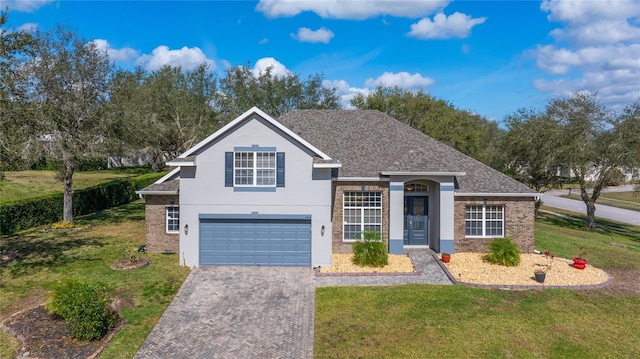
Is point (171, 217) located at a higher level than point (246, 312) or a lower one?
higher

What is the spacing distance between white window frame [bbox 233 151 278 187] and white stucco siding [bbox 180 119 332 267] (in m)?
0.37

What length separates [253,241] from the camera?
699 inches

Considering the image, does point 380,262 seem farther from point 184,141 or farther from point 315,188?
point 184,141

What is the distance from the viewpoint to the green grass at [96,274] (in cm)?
1195

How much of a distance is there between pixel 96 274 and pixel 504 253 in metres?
17.2

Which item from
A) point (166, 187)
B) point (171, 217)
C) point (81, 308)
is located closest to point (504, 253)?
point (171, 217)

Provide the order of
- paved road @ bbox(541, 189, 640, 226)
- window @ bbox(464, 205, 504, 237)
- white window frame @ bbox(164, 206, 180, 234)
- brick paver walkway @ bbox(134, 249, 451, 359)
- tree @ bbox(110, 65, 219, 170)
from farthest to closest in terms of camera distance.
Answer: tree @ bbox(110, 65, 219, 170), paved road @ bbox(541, 189, 640, 226), window @ bbox(464, 205, 504, 237), white window frame @ bbox(164, 206, 180, 234), brick paver walkway @ bbox(134, 249, 451, 359)

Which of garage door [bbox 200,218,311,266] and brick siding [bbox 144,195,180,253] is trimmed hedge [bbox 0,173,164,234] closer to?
brick siding [bbox 144,195,180,253]

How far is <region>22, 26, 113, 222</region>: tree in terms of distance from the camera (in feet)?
74.5

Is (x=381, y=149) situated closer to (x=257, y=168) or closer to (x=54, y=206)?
(x=257, y=168)

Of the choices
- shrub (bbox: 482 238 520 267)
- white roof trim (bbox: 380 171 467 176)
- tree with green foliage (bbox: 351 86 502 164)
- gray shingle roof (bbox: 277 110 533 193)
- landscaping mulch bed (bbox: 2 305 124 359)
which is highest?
tree with green foliage (bbox: 351 86 502 164)

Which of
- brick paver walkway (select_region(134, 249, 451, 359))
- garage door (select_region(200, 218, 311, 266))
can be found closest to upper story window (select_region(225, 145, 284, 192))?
garage door (select_region(200, 218, 311, 266))

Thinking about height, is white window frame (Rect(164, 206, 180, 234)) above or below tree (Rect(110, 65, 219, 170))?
below

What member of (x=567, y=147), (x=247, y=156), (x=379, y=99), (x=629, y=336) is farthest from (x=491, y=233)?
(x=379, y=99)
